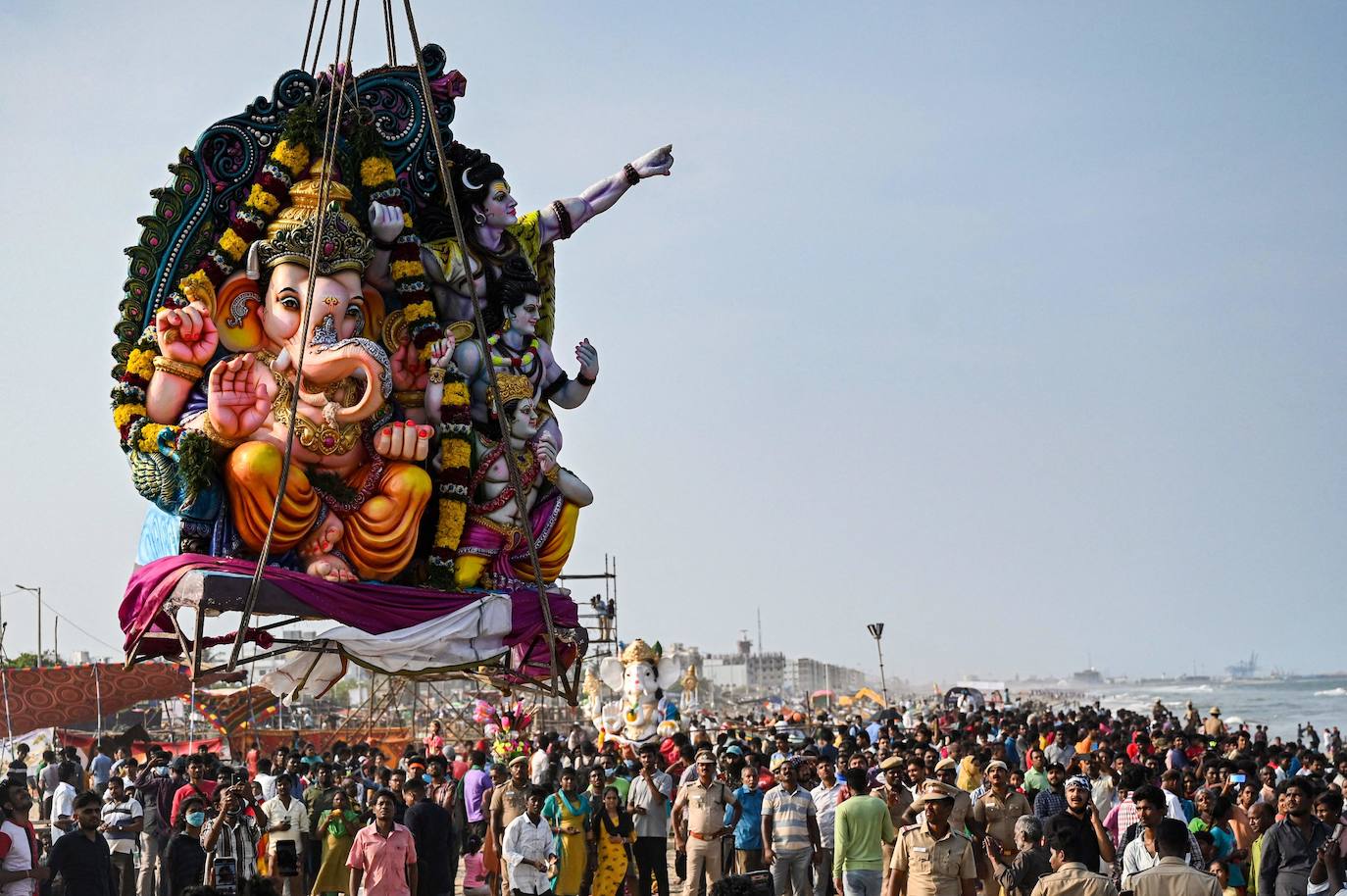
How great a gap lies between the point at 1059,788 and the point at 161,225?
32.4 ft

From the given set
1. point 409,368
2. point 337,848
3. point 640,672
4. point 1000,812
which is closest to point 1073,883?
point 1000,812

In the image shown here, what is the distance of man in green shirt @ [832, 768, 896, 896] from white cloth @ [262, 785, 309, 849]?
17.7 feet

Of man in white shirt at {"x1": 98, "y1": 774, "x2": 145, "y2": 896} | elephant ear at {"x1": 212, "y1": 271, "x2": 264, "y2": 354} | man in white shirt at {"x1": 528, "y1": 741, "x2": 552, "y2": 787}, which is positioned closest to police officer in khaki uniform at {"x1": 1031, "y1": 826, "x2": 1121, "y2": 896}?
elephant ear at {"x1": 212, "y1": 271, "x2": 264, "y2": 354}

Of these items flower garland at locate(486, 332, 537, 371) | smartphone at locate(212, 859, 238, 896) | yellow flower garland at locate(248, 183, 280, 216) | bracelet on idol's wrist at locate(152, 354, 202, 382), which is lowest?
smartphone at locate(212, 859, 238, 896)

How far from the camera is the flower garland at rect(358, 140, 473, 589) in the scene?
13914mm

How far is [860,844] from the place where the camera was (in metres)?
12.9

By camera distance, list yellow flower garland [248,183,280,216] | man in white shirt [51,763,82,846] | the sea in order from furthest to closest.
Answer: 1. the sea
2. man in white shirt [51,763,82,846]
3. yellow flower garland [248,183,280,216]

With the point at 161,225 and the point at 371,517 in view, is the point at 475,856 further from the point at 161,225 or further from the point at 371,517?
the point at 161,225

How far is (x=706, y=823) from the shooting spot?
592 inches

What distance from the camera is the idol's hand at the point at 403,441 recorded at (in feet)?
44.5

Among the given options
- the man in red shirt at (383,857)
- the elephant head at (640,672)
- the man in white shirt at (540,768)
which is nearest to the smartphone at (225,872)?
the man in red shirt at (383,857)

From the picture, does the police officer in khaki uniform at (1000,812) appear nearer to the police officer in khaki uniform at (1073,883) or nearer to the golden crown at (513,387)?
the police officer in khaki uniform at (1073,883)

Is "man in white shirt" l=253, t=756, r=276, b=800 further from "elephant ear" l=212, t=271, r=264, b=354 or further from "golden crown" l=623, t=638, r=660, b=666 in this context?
"golden crown" l=623, t=638, r=660, b=666

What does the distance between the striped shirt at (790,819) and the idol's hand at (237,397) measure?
18.4ft
